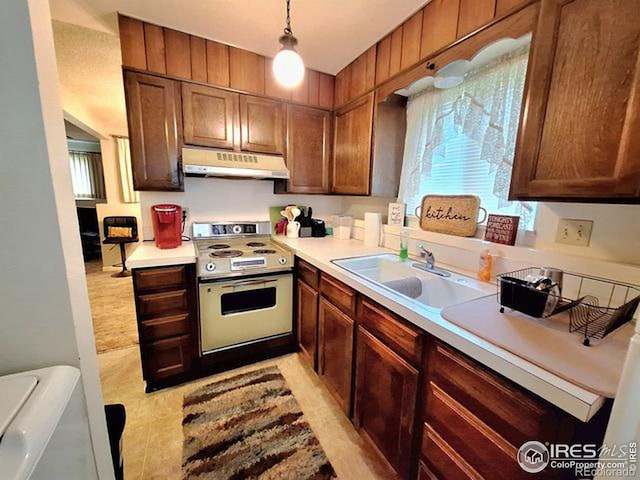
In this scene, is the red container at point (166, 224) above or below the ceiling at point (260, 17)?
below

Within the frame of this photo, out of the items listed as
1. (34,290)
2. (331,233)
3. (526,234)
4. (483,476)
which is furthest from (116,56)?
(483,476)

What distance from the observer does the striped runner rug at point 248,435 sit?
4.14ft

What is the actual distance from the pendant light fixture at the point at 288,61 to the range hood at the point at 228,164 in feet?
2.57

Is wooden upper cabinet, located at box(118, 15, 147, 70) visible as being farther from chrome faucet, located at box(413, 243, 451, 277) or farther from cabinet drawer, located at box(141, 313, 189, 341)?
chrome faucet, located at box(413, 243, 451, 277)

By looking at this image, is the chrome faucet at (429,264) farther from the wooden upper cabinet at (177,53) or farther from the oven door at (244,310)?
the wooden upper cabinet at (177,53)

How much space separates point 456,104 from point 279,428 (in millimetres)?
2219

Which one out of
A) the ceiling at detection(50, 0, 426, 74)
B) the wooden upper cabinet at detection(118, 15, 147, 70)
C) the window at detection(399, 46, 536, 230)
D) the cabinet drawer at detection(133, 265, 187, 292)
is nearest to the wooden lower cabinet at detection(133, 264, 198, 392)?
the cabinet drawer at detection(133, 265, 187, 292)

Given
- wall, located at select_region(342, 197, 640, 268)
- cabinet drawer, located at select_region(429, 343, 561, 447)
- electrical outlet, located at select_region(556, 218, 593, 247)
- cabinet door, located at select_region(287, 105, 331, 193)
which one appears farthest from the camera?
cabinet door, located at select_region(287, 105, 331, 193)

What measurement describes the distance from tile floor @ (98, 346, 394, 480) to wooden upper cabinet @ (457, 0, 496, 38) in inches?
86.1

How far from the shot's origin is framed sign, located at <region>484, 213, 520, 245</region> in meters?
1.30

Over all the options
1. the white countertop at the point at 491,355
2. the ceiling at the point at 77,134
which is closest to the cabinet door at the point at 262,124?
the white countertop at the point at 491,355

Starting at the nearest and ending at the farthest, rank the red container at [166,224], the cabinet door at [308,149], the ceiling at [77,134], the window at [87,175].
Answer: the red container at [166,224] → the cabinet door at [308,149] → the ceiling at [77,134] → the window at [87,175]

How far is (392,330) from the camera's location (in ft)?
3.61

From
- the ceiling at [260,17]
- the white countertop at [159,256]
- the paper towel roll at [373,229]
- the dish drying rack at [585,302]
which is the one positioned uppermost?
the ceiling at [260,17]
